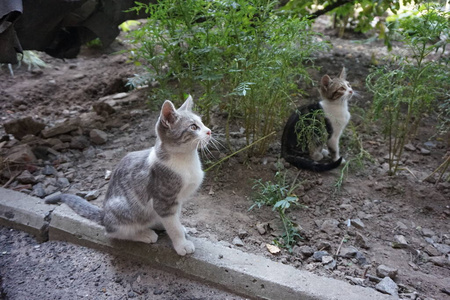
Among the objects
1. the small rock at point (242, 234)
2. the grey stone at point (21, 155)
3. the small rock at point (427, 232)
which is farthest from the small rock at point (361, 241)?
the grey stone at point (21, 155)

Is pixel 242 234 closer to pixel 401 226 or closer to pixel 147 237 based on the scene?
pixel 147 237

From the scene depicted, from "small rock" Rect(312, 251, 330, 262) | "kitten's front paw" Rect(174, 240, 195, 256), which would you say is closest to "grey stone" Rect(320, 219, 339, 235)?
"small rock" Rect(312, 251, 330, 262)

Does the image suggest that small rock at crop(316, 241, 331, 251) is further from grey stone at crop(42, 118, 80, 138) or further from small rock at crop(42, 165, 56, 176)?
grey stone at crop(42, 118, 80, 138)

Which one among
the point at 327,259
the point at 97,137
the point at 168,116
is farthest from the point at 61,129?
the point at 327,259

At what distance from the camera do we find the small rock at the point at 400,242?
8.85 ft

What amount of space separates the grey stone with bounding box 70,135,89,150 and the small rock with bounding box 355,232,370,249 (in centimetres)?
280

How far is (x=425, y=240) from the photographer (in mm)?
2787

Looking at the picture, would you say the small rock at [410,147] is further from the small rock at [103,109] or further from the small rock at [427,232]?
the small rock at [103,109]

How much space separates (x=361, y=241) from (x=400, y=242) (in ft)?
0.97

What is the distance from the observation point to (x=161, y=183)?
2.29 m

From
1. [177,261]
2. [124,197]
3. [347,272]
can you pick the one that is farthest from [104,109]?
[347,272]

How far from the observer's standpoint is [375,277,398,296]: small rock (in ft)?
7.23

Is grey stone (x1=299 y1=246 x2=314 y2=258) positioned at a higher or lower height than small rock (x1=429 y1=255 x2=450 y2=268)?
higher

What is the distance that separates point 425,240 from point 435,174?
1.05 meters
